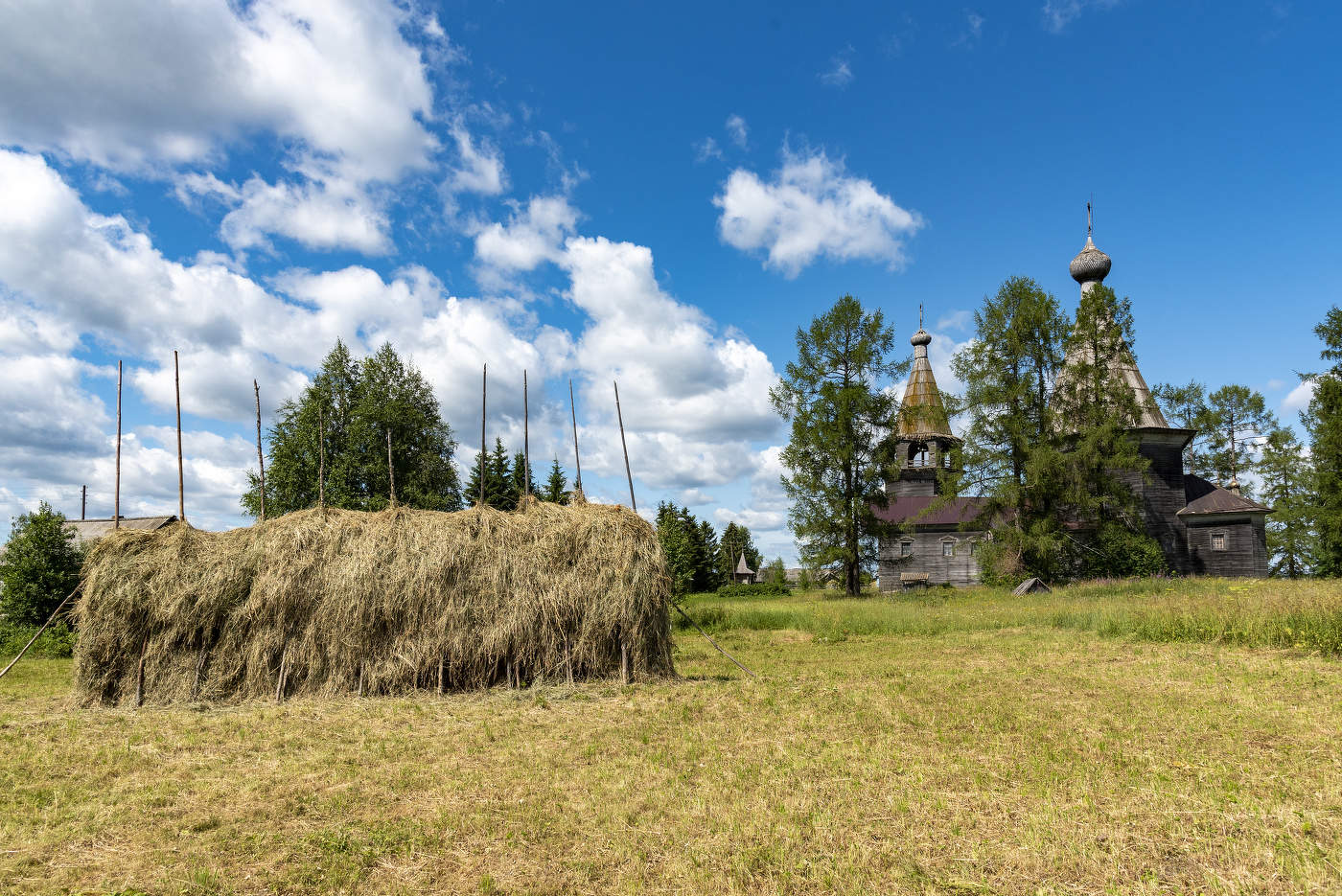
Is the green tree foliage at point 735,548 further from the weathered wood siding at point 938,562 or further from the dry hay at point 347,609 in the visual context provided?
the dry hay at point 347,609

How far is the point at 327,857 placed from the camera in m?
5.22

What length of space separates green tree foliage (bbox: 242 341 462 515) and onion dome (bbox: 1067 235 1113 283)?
3725 centimetres

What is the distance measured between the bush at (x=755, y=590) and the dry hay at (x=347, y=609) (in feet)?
127

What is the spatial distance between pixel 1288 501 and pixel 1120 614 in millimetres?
26237

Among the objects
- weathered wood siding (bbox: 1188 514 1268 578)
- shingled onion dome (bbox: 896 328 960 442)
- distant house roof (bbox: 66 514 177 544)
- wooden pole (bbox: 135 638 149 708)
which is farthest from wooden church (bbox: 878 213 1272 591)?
distant house roof (bbox: 66 514 177 544)

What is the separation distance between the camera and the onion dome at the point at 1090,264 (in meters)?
38.9

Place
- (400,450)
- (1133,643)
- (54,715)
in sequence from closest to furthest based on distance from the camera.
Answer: (54,715), (1133,643), (400,450)

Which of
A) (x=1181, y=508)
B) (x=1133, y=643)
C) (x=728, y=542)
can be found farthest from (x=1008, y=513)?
(x=728, y=542)

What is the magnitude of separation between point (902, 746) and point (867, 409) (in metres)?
26.1

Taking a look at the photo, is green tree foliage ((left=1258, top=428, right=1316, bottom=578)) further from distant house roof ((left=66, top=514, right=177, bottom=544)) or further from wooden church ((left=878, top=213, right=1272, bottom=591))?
distant house roof ((left=66, top=514, right=177, bottom=544))

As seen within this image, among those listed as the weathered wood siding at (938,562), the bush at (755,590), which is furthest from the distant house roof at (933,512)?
the bush at (755,590)

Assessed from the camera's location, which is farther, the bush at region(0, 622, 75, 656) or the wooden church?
the wooden church

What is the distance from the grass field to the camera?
192 inches

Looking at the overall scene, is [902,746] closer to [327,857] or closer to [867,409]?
[327,857]
